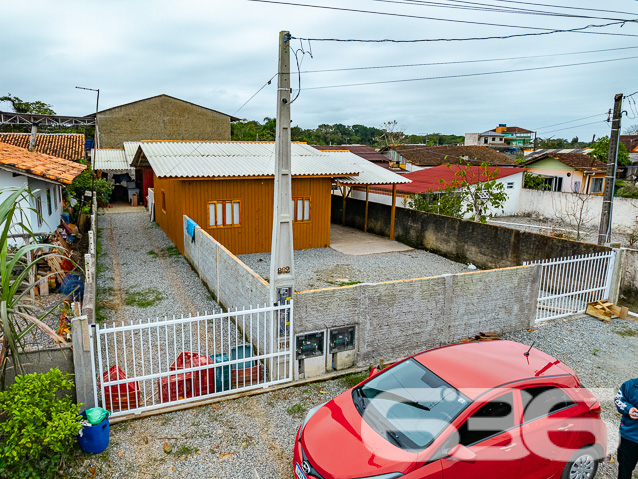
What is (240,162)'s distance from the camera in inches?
677

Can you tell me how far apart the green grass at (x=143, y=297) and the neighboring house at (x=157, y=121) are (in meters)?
27.8

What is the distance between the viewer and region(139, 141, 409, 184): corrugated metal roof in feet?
51.0

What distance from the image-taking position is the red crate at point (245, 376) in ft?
22.5

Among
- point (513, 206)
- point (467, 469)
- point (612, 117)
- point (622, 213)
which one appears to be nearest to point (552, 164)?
point (513, 206)

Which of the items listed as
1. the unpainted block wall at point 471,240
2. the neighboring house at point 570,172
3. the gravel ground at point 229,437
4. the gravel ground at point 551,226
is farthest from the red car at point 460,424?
the neighboring house at point 570,172

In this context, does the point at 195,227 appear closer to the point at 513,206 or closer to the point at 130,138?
the point at 513,206

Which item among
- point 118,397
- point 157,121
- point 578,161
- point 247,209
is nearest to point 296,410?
point 118,397

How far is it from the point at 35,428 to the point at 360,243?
15.5m

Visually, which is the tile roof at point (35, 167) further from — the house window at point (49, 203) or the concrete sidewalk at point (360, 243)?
the concrete sidewalk at point (360, 243)

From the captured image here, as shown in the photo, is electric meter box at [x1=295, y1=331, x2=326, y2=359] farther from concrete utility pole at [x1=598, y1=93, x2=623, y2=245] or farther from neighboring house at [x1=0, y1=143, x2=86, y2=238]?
concrete utility pole at [x1=598, y1=93, x2=623, y2=245]

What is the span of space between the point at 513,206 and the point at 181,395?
89.3 feet

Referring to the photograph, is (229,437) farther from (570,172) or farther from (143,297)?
(570,172)

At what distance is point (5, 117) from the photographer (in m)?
31.8

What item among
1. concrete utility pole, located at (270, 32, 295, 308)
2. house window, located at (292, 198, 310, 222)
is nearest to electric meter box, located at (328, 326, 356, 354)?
concrete utility pole, located at (270, 32, 295, 308)
